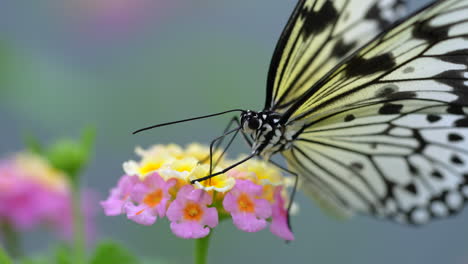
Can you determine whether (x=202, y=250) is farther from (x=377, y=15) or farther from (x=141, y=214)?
(x=377, y=15)

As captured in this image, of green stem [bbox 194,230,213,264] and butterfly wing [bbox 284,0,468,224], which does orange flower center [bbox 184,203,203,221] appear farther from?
butterfly wing [bbox 284,0,468,224]

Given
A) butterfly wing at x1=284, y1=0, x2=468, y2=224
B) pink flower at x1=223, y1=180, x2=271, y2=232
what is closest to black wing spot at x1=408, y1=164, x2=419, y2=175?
butterfly wing at x1=284, y1=0, x2=468, y2=224

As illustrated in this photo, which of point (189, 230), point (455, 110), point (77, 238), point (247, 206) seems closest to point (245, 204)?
point (247, 206)

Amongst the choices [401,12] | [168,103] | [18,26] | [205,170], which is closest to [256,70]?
[168,103]

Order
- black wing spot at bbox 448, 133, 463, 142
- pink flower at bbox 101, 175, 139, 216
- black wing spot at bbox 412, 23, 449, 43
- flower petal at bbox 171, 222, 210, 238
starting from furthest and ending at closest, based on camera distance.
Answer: black wing spot at bbox 448, 133, 463, 142
black wing spot at bbox 412, 23, 449, 43
pink flower at bbox 101, 175, 139, 216
flower petal at bbox 171, 222, 210, 238

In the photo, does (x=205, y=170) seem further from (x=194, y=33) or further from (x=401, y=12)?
(x=194, y=33)

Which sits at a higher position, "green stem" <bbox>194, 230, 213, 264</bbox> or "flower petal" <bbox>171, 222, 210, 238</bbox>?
"flower petal" <bbox>171, 222, 210, 238</bbox>

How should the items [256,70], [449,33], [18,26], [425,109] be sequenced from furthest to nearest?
1. [18,26]
2. [256,70]
3. [425,109]
4. [449,33]
